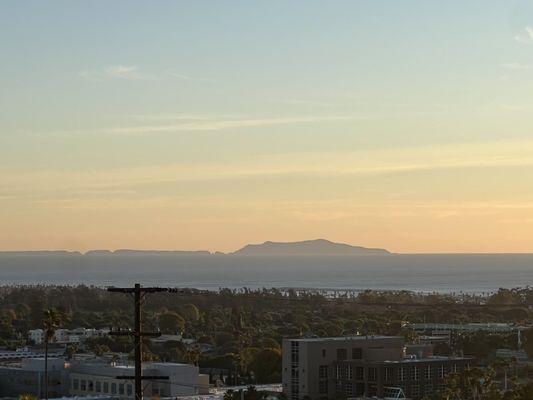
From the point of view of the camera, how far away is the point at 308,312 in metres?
189

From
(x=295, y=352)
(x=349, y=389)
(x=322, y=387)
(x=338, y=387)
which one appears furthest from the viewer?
(x=295, y=352)

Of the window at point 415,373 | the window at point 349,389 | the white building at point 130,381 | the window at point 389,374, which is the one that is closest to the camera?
the white building at point 130,381

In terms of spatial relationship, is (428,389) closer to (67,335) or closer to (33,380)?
(33,380)

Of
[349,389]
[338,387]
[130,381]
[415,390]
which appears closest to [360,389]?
[349,389]

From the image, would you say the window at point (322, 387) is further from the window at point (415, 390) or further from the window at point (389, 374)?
the window at point (415, 390)

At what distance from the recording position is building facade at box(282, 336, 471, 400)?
8206 cm

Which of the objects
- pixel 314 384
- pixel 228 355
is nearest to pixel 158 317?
pixel 228 355

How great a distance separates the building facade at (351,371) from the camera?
82.1 m

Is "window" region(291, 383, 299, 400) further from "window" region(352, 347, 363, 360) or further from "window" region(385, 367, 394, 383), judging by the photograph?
"window" region(385, 367, 394, 383)

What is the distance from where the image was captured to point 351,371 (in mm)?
83625

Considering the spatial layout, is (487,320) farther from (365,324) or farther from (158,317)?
(158,317)

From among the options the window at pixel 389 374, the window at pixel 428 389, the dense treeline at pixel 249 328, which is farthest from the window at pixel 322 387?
the dense treeline at pixel 249 328

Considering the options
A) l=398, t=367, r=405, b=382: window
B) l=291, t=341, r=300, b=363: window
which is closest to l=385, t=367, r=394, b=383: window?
l=398, t=367, r=405, b=382: window

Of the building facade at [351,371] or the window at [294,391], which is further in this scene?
the window at [294,391]
